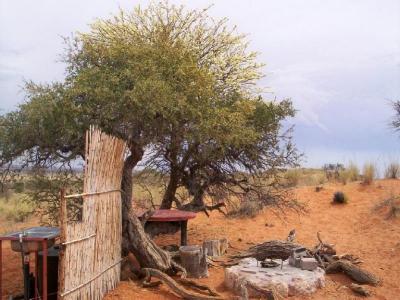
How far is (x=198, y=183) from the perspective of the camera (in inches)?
456

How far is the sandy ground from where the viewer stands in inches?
305

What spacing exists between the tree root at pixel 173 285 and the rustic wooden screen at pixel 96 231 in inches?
18.0

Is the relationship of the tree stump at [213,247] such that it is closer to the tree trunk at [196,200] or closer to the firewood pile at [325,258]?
the firewood pile at [325,258]

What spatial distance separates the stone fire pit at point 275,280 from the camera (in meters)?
7.19

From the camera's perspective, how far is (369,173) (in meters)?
18.5

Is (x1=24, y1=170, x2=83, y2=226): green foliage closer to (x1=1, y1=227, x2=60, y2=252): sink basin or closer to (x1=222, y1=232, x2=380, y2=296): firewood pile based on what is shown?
(x1=1, y1=227, x2=60, y2=252): sink basin

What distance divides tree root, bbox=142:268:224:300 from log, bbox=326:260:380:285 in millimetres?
2702

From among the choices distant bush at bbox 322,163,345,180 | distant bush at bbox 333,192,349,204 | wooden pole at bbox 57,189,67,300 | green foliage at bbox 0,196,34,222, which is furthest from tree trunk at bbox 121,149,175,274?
distant bush at bbox 322,163,345,180

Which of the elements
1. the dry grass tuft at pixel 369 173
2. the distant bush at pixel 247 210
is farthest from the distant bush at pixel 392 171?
the distant bush at pixel 247 210

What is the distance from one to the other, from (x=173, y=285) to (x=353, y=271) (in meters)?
3.24

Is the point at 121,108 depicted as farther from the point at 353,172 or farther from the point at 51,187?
the point at 353,172

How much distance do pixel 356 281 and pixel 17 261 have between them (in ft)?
21.2

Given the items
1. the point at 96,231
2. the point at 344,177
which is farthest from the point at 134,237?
the point at 344,177

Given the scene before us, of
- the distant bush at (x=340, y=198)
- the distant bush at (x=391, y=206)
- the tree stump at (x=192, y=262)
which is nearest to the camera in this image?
the tree stump at (x=192, y=262)
